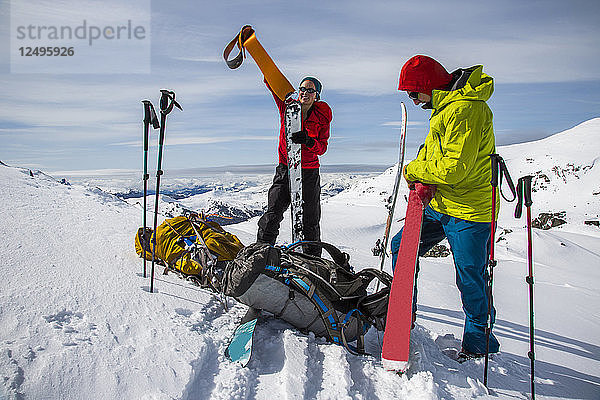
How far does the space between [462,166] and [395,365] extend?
1.40 m

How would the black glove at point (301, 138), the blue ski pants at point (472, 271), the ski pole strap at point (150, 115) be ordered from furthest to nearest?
the black glove at point (301, 138) < the ski pole strap at point (150, 115) < the blue ski pants at point (472, 271)

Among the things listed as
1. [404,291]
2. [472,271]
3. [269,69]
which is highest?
[269,69]

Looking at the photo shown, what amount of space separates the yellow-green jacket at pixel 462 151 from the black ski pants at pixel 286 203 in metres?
1.53

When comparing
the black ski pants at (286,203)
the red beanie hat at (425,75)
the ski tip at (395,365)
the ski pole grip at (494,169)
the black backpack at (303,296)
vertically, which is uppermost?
the red beanie hat at (425,75)

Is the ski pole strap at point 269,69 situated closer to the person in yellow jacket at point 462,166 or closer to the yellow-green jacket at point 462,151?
the person in yellow jacket at point 462,166

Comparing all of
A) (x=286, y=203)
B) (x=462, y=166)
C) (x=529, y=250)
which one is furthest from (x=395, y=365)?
(x=286, y=203)

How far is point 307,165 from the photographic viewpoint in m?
4.07

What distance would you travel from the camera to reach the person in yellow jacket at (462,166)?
7.92 feet

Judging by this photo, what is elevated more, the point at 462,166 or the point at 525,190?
the point at 462,166

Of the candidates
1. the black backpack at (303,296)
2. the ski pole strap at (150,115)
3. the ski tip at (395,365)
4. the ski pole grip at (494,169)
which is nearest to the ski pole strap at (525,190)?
the ski pole grip at (494,169)

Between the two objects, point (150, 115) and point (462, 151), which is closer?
point (462, 151)

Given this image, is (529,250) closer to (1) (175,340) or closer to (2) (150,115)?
(1) (175,340)

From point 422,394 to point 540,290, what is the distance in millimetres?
4181

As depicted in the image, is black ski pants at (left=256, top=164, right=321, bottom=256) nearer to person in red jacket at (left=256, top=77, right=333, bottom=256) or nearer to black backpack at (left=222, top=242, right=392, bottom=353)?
person in red jacket at (left=256, top=77, right=333, bottom=256)
